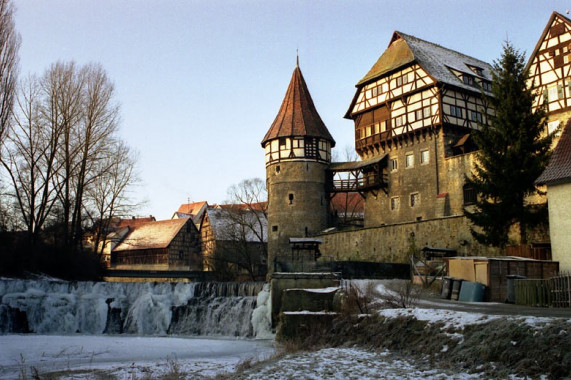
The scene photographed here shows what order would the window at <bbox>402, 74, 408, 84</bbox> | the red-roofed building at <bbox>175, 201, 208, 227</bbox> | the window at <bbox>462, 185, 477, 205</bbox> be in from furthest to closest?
the red-roofed building at <bbox>175, 201, 208, 227</bbox>, the window at <bbox>402, 74, 408, 84</bbox>, the window at <bbox>462, 185, 477, 205</bbox>

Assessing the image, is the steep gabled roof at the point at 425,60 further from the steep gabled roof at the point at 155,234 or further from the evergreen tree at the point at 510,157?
the steep gabled roof at the point at 155,234

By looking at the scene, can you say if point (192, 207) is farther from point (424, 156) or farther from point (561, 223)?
point (561, 223)

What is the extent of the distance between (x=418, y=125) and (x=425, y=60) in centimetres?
463

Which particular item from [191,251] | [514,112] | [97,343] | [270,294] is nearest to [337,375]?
[97,343]

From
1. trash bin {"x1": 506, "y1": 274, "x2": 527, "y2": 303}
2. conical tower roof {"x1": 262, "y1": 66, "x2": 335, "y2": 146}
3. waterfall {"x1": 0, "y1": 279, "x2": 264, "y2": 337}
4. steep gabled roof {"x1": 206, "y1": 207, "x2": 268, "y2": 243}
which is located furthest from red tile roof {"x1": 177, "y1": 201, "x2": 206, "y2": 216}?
trash bin {"x1": 506, "y1": 274, "x2": 527, "y2": 303}

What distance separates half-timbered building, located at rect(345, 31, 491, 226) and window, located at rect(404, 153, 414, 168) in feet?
0.22

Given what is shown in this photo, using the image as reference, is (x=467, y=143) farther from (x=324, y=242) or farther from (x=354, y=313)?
(x=354, y=313)

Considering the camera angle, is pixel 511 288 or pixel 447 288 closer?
pixel 511 288

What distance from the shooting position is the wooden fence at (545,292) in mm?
16438

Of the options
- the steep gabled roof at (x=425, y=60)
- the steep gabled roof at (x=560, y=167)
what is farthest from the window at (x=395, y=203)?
the steep gabled roof at (x=560, y=167)

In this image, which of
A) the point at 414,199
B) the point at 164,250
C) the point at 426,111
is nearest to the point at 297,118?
the point at 426,111

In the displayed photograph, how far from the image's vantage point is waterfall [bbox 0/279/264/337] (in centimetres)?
2450

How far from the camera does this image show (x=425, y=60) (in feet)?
129

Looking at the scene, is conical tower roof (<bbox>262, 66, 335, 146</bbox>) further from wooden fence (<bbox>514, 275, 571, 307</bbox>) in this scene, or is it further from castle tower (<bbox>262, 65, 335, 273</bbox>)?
wooden fence (<bbox>514, 275, 571, 307</bbox>)
